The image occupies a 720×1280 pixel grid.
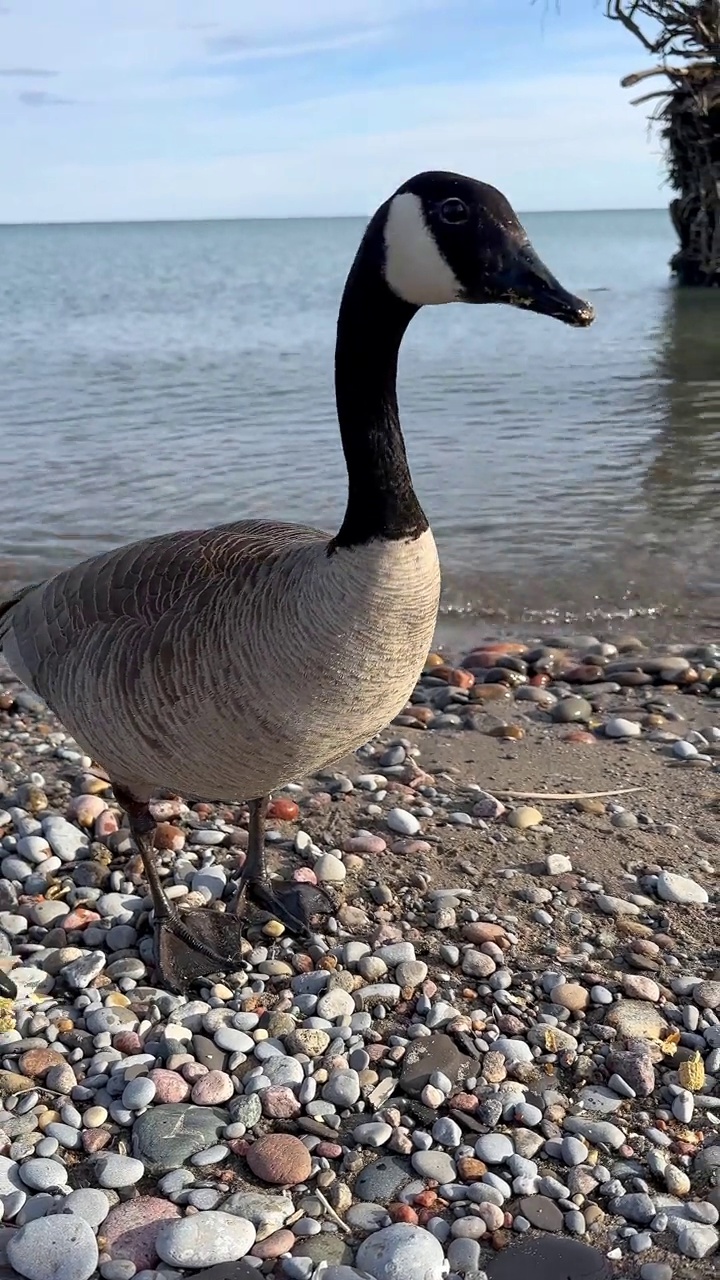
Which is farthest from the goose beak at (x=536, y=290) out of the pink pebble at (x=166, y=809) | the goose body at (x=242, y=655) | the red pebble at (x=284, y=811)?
the pink pebble at (x=166, y=809)

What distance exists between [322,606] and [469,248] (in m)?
1.09

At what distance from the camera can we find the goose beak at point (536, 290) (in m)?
2.86

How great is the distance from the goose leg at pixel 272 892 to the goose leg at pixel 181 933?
0.47 feet

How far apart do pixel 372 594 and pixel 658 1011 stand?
164 cm

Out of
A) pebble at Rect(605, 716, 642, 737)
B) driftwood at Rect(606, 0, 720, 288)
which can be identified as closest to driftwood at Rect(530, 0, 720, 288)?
driftwood at Rect(606, 0, 720, 288)

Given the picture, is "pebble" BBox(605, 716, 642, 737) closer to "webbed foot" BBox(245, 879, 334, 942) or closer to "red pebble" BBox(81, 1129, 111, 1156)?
"webbed foot" BBox(245, 879, 334, 942)

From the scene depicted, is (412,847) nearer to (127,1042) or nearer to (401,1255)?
(127,1042)

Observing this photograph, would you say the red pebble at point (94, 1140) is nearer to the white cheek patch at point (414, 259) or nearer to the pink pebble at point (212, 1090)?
the pink pebble at point (212, 1090)

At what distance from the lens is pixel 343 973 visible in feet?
12.2

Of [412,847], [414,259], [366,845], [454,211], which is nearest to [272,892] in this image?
[366,845]

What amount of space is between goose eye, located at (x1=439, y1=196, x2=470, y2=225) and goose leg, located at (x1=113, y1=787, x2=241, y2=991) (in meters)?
2.27

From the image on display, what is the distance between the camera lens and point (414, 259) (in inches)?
120

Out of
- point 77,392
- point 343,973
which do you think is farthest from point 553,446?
point 343,973

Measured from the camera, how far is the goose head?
9.54 feet
